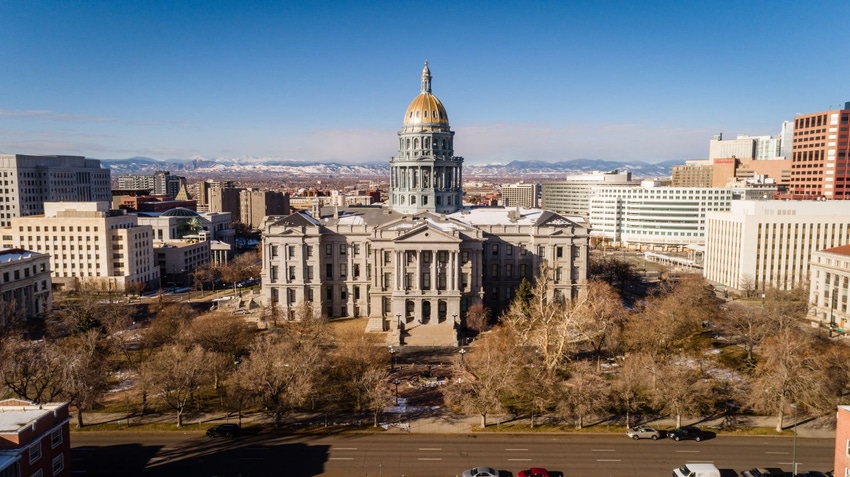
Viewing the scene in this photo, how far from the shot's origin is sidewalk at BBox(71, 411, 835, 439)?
2051 inches

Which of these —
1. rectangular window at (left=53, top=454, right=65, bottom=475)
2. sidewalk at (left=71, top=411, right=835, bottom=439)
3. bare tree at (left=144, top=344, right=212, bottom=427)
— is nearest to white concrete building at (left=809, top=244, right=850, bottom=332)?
sidewalk at (left=71, top=411, right=835, bottom=439)

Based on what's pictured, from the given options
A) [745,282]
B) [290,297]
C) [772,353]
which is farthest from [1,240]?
[745,282]

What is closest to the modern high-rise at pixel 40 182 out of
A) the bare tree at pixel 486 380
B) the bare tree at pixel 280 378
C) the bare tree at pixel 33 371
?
the bare tree at pixel 33 371

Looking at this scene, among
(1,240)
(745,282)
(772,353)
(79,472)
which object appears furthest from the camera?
(1,240)

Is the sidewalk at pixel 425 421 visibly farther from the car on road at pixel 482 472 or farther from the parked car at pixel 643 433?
the car on road at pixel 482 472

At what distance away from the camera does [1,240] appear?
122 m

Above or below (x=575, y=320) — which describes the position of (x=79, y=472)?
below

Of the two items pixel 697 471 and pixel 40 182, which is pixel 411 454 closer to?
pixel 697 471

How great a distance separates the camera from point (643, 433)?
50.2 metres

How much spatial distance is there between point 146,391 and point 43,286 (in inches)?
2252

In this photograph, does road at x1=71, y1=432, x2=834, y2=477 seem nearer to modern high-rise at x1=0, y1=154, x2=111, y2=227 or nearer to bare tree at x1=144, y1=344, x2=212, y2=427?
bare tree at x1=144, y1=344, x2=212, y2=427

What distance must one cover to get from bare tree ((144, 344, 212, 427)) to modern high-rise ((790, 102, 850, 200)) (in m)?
162

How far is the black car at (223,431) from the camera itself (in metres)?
50.5

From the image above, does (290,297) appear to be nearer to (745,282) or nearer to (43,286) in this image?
(43,286)
